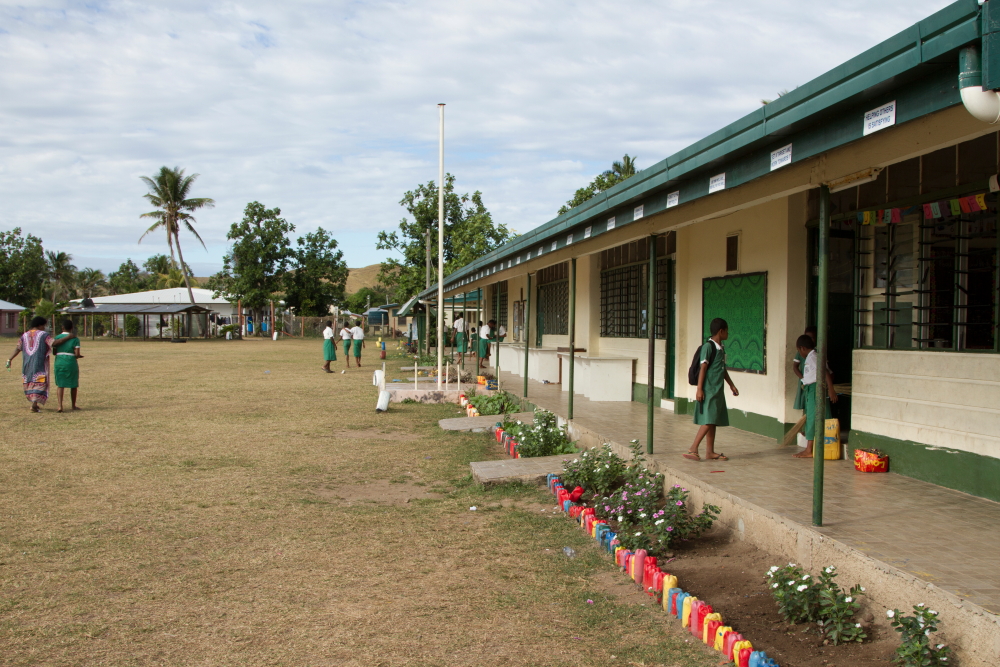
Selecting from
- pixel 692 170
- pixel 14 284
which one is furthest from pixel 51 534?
pixel 14 284

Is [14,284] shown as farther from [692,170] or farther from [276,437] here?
[692,170]

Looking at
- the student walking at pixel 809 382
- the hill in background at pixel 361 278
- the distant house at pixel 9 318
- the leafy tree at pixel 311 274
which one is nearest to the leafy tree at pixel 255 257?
the leafy tree at pixel 311 274

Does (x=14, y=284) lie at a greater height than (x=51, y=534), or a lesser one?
greater

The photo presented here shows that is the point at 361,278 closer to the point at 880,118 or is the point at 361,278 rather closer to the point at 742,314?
the point at 742,314

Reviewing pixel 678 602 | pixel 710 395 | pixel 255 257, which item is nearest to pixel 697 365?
pixel 710 395

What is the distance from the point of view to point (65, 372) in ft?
42.3

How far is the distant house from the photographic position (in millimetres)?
54156

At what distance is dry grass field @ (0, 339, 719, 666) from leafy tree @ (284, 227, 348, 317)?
48.7 m

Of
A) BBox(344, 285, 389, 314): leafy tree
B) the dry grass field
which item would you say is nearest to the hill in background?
BBox(344, 285, 389, 314): leafy tree

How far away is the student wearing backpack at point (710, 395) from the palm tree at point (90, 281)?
79.9 metres

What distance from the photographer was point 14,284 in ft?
207

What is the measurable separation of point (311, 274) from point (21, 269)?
87.8 feet

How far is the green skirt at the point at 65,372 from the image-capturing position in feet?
42.2

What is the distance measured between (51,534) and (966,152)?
7.45 m
